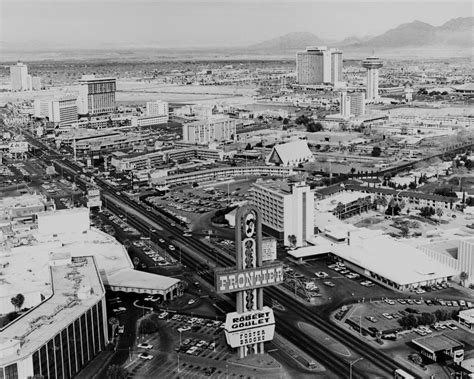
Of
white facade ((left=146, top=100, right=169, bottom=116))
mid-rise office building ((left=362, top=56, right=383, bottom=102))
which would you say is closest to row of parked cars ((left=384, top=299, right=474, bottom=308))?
white facade ((left=146, top=100, right=169, bottom=116))

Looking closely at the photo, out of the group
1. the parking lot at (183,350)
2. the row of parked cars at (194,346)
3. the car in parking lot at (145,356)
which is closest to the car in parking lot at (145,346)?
the parking lot at (183,350)

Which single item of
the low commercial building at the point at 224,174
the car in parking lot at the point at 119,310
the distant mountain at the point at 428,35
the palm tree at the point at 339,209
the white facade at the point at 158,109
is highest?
the distant mountain at the point at 428,35

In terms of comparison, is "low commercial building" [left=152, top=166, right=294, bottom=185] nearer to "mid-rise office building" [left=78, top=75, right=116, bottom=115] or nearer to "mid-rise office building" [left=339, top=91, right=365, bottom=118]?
"mid-rise office building" [left=339, top=91, right=365, bottom=118]

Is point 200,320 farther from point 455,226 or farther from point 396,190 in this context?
point 396,190

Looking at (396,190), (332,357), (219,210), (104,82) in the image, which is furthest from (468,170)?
(104,82)

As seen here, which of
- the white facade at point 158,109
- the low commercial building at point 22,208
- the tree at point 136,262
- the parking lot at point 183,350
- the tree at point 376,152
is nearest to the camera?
the parking lot at point 183,350

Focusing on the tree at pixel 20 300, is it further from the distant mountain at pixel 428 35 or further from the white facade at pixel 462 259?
the distant mountain at pixel 428 35
